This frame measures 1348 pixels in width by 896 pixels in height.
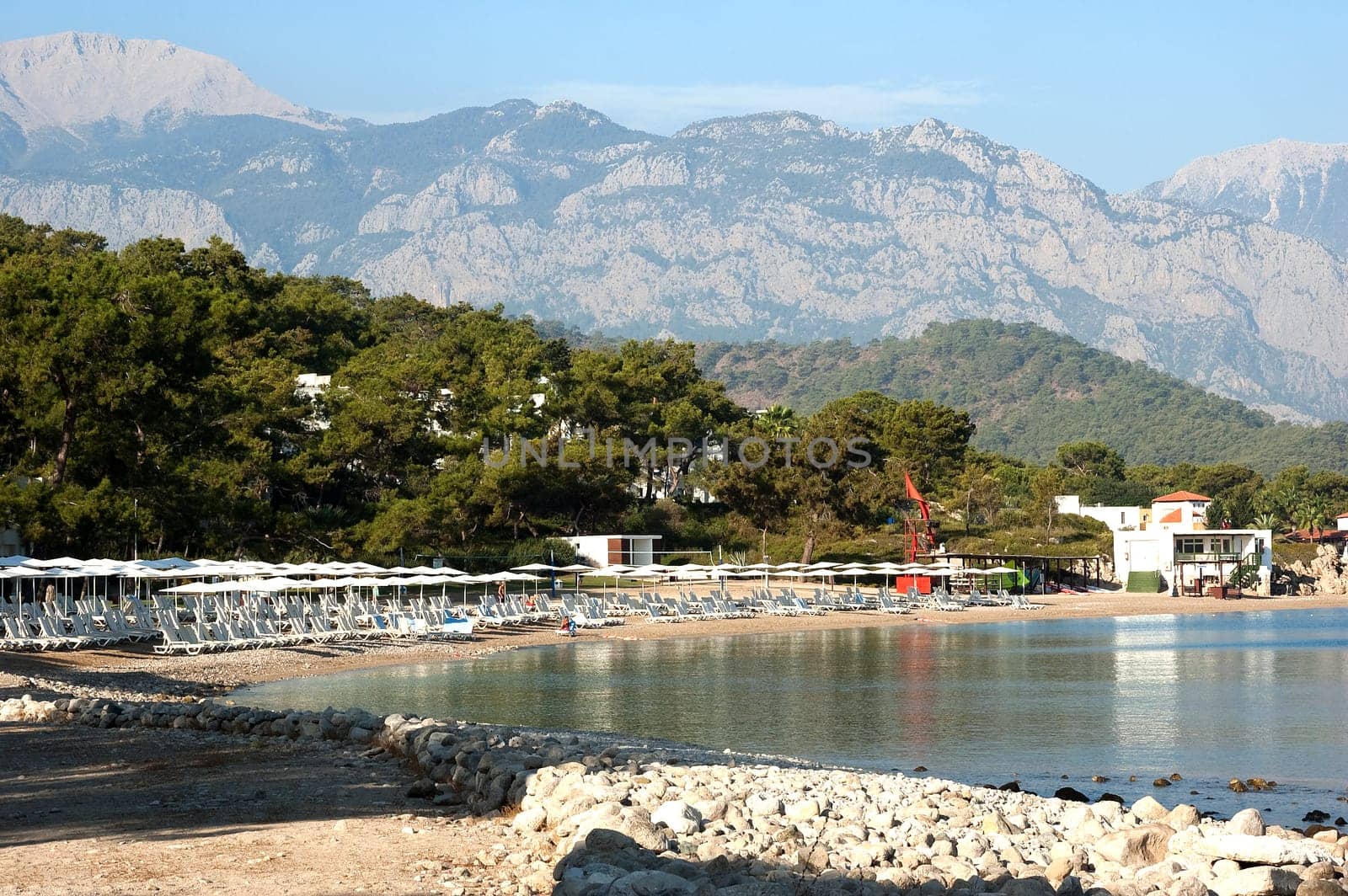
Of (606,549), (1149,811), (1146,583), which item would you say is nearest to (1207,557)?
(1146,583)

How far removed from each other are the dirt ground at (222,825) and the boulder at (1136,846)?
12.1ft

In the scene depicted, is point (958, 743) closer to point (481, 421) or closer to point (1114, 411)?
point (481, 421)

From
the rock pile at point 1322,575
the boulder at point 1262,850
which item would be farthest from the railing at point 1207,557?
the boulder at point 1262,850

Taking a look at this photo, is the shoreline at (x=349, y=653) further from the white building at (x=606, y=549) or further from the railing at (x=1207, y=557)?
the white building at (x=606, y=549)

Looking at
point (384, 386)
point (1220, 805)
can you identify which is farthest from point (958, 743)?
point (384, 386)

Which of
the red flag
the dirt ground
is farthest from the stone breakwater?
the red flag

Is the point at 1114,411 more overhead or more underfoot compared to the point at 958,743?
more overhead

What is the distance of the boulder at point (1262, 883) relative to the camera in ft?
25.5

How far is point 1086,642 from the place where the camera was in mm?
35156

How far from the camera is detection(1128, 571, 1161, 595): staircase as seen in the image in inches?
2306

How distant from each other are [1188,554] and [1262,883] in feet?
176

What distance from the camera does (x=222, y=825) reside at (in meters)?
9.06

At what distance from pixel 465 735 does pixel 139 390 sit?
22.7 meters

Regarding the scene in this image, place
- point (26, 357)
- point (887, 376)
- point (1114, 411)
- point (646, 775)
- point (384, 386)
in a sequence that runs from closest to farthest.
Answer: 1. point (646, 775)
2. point (26, 357)
3. point (384, 386)
4. point (1114, 411)
5. point (887, 376)
